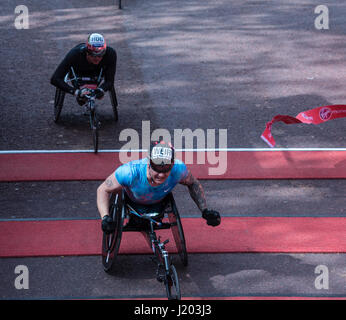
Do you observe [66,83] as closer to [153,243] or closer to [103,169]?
[103,169]

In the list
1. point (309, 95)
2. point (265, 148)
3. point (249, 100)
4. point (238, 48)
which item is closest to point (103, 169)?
point (265, 148)

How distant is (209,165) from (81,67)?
8.28 ft

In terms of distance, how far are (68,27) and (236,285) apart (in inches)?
476

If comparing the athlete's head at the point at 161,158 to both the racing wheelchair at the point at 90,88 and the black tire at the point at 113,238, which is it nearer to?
the black tire at the point at 113,238

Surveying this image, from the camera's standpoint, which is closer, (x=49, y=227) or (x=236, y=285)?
(x=236, y=285)

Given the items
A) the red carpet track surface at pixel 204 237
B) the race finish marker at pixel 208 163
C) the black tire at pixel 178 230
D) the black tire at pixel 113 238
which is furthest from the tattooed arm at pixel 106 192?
the race finish marker at pixel 208 163

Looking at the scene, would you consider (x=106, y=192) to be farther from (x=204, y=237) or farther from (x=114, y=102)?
(x=114, y=102)

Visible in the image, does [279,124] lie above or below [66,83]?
below

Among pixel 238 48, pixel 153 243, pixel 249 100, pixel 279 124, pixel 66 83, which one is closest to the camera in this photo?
pixel 153 243

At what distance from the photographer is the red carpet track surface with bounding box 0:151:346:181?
9.11 m

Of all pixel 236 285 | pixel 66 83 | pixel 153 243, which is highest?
pixel 66 83

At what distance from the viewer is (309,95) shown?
1246 cm

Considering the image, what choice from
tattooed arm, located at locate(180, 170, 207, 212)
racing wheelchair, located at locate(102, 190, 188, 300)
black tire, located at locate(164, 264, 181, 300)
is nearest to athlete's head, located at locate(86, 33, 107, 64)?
racing wheelchair, located at locate(102, 190, 188, 300)

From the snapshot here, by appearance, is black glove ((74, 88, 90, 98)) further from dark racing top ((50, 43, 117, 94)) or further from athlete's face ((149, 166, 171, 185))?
athlete's face ((149, 166, 171, 185))
